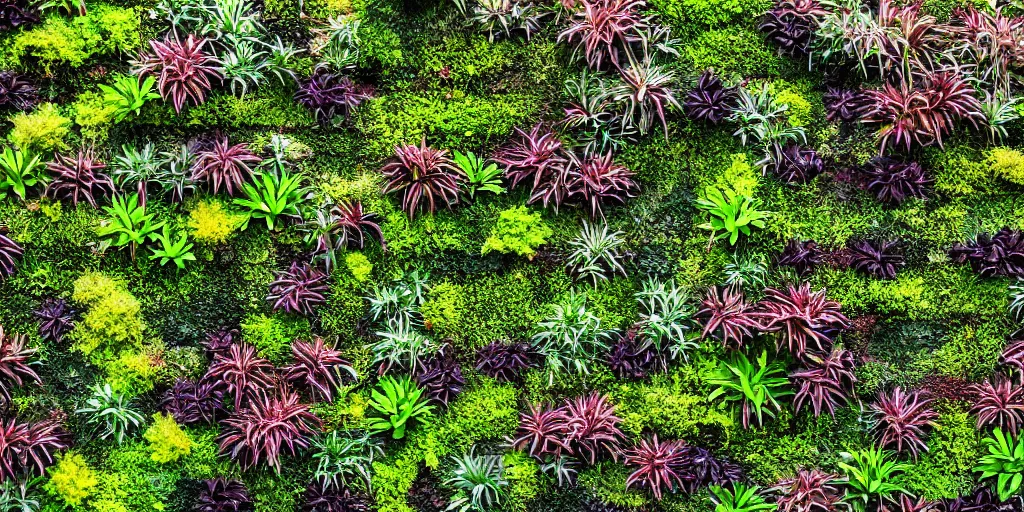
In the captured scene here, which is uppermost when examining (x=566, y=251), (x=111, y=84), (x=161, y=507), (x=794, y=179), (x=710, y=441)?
(x=111, y=84)

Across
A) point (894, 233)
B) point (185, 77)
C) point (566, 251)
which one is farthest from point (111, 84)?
point (894, 233)

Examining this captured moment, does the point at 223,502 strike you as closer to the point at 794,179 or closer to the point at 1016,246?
the point at 794,179

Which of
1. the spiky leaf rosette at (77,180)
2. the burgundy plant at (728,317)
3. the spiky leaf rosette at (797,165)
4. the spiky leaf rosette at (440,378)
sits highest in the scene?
the spiky leaf rosette at (797,165)

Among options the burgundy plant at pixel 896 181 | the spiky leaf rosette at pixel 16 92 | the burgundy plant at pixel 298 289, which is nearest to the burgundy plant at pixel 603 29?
the burgundy plant at pixel 896 181

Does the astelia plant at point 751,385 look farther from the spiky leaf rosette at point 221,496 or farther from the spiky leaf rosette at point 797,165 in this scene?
the spiky leaf rosette at point 221,496

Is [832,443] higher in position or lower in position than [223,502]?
higher

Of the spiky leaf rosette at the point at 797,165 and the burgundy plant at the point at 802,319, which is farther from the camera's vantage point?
the spiky leaf rosette at the point at 797,165
